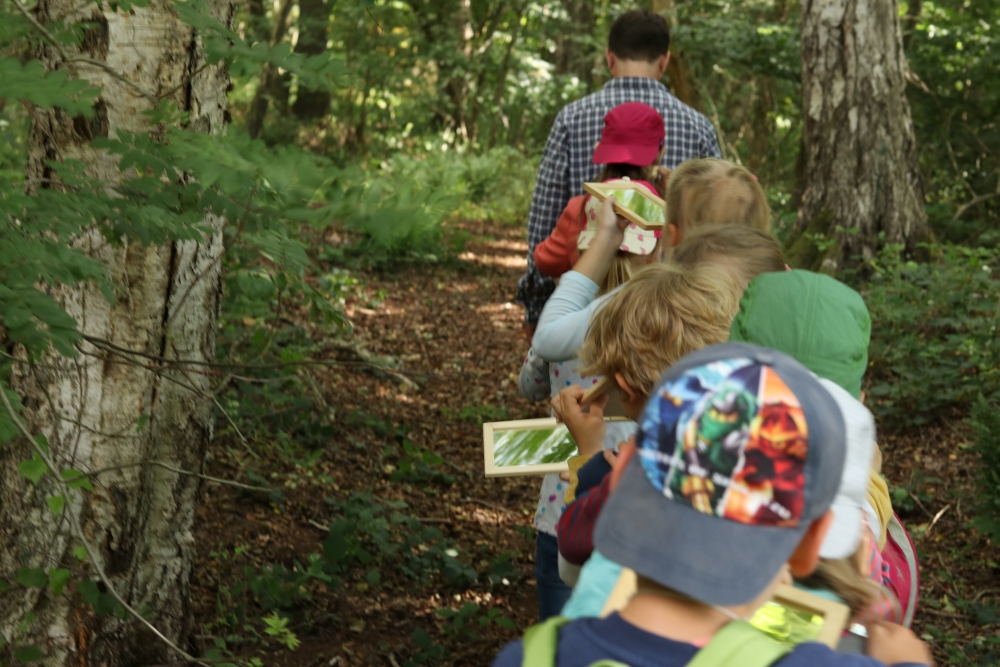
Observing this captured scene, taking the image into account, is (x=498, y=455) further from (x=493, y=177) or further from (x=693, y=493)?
(x=493, y=177)

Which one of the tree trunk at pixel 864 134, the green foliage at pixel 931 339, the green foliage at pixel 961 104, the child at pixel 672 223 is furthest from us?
the green foliage at pixel 961 104

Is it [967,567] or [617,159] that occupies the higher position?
[617,159]

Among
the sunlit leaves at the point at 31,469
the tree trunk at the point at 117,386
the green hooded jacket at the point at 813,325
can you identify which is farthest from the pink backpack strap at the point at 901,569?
the sunlit leaves at the point at 31,469

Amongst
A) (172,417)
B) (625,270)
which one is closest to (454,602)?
(172,417)

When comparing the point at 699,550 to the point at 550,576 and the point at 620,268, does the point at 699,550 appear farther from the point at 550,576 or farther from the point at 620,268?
the point at 620,268

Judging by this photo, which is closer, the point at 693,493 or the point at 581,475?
the point at 693,493

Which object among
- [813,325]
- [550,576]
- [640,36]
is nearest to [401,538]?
[550,576]

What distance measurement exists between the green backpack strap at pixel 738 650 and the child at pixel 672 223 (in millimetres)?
1561

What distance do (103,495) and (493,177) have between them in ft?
45.7

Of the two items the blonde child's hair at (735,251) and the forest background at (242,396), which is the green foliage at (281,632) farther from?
the blonde child's hair at (735,251)

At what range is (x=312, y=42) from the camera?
1619 cm

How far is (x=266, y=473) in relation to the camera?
5215 millimetres

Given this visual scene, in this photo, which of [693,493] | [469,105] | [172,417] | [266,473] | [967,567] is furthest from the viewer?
[469,105]

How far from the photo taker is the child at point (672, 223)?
9.09 ft
